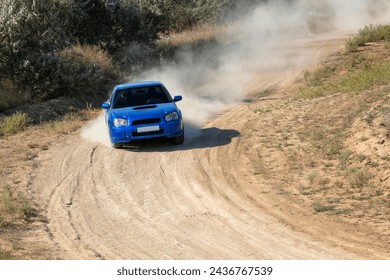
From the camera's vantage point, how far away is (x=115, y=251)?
973 centimetres

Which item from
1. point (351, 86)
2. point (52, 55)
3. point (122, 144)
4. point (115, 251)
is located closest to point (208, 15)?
point (52, 55)

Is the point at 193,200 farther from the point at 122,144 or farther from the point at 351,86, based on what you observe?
the point at 351,86

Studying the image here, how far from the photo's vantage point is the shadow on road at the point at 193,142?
630 inches

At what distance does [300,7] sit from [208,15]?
1026 centimetres

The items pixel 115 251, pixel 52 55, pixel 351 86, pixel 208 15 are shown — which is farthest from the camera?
pixel 208 15

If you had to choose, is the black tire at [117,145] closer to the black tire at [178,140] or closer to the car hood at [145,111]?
the car hood at [145,111]

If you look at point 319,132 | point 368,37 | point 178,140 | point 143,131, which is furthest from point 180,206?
point 368,37

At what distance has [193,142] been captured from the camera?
54.4 ft

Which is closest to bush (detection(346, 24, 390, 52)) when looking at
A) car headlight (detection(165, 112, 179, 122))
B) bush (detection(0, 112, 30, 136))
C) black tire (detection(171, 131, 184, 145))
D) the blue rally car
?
the blue rally car

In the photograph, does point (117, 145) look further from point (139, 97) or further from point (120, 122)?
point (139, 97)

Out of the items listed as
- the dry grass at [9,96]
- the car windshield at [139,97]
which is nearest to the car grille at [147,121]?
the car windshield at [139,97]

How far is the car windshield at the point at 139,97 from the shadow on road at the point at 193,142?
3.25 ft

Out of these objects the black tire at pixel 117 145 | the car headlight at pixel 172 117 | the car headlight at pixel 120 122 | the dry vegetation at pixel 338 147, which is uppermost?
the car headlight at pixel 120 122

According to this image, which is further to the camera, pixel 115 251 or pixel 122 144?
pixel 122 144
